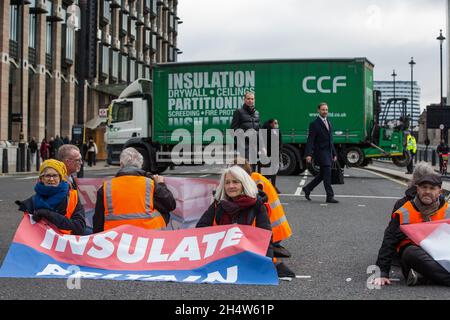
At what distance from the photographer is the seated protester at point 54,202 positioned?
5.54 m

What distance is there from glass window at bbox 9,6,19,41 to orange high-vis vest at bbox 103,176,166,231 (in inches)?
1216

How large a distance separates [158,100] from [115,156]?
2.55 m

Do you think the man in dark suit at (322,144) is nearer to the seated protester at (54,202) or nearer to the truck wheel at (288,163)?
the seated protester at (54,202)

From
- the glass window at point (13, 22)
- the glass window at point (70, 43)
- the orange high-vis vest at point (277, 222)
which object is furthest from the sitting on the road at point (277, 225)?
the glass window at point (70, 43)

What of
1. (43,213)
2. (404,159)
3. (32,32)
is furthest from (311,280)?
(32,32)

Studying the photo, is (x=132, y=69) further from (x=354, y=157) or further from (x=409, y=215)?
(x=409, y=215)

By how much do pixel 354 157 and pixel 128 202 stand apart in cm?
1741

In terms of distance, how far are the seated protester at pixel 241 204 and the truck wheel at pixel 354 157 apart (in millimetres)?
17164

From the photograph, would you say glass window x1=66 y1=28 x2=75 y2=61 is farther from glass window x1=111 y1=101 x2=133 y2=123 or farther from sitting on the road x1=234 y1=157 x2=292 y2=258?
sitting on the road x1=234 y1=157 x2=292 y2=258

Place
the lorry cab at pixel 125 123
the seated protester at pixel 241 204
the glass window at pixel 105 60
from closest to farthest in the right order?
1. the seated protester at pixel 241 204
2. the lorry cab at pixel 125 123
3. the glass window at pixel 105 60

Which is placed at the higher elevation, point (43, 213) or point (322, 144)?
point (322, 144)

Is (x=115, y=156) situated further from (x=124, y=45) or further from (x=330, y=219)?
(x=124, y=45)

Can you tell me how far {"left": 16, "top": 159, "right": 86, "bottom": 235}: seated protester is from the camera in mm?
5543

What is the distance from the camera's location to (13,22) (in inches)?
1347
